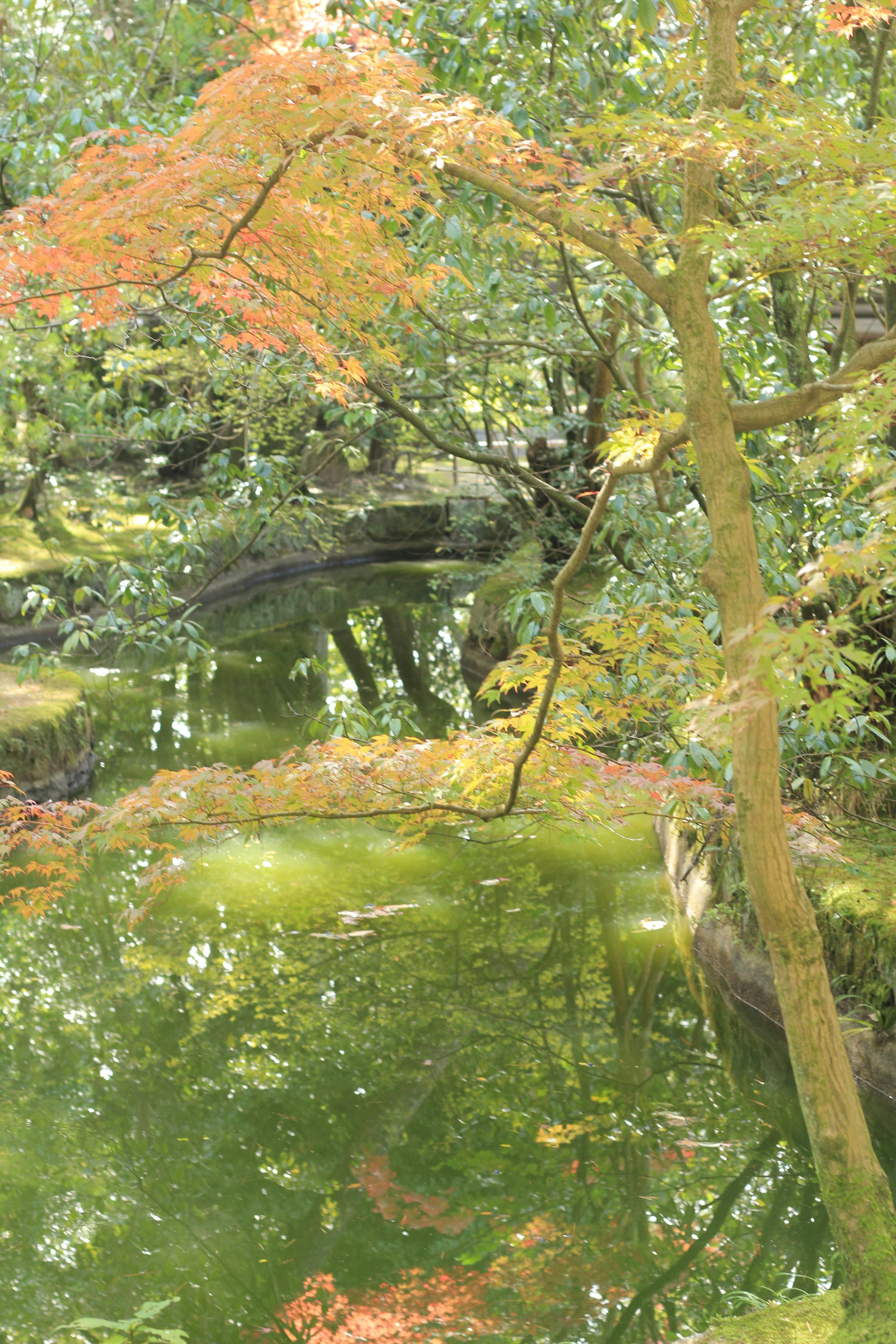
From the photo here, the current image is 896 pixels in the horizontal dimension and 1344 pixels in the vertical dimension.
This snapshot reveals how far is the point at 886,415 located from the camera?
2.36m

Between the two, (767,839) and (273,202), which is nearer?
(767,839)

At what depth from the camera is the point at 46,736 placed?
790cm

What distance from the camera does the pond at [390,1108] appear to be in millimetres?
3559

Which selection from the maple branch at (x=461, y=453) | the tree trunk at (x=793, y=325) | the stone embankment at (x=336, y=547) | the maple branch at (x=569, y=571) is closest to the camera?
the maple branch at (x=569, y=571)

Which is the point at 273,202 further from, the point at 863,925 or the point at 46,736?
the point at 46,736

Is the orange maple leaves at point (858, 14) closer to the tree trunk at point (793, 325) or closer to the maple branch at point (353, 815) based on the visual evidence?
the tree trunk at point (793, 325)

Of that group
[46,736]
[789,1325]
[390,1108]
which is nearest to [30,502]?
[46,736]

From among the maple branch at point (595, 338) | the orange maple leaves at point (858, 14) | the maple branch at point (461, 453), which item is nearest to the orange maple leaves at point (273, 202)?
the orange maple leaves at point (858, 14)

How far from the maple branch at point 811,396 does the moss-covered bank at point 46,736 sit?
594 centimetres

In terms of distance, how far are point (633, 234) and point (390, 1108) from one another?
3.50 m

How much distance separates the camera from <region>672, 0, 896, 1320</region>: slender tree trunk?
258 cm

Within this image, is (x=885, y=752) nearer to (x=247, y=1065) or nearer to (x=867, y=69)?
(x=247, y=1065)

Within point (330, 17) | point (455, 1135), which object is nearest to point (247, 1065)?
point (455, 1135)

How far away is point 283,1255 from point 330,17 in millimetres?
5156
